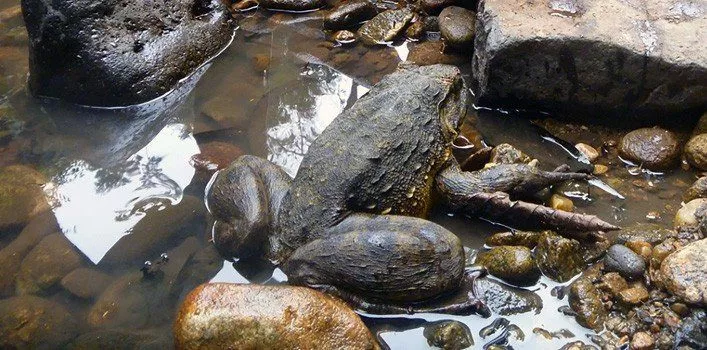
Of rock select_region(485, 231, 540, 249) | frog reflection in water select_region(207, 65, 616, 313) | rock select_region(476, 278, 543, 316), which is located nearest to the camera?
frog reflection in water select_region(207, 65, 616, 313)

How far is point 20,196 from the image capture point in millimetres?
5086

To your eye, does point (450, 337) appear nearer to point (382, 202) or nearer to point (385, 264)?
point (385, 264)

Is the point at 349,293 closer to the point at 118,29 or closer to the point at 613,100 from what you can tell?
the point at 613,100

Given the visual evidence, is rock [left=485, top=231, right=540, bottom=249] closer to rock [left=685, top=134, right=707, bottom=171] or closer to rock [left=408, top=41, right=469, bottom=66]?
rock [left=685, top=134, right=707, bottom=171]

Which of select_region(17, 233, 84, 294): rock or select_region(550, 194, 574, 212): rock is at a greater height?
select_region(550, 194, 574, 212): rock

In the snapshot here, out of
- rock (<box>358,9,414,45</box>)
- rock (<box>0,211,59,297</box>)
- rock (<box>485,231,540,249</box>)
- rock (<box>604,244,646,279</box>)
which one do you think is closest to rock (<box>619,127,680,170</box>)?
rock (<box>604,244,646,279</box>)

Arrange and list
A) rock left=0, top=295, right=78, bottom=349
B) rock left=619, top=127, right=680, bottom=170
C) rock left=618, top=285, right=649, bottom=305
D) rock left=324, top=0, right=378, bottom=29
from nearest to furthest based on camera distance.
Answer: rock left=618, top=285, right=649, bottom=305 < rock left=0, top=295, right=78, bottom=349 < rock left=619, top=127, right=680, bottom=170 < rock left=324, top=0, right=378, bottom=29

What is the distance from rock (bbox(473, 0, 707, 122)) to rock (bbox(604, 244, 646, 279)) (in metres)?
1.56

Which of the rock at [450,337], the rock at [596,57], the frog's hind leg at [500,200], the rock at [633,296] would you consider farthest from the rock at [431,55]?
the rock at [450,337]

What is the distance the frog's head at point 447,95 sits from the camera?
475cm

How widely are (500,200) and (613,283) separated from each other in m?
0.92

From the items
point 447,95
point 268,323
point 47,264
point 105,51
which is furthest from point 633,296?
point 105,51

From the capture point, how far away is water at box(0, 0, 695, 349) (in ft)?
14.0

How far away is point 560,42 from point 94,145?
405 cm
